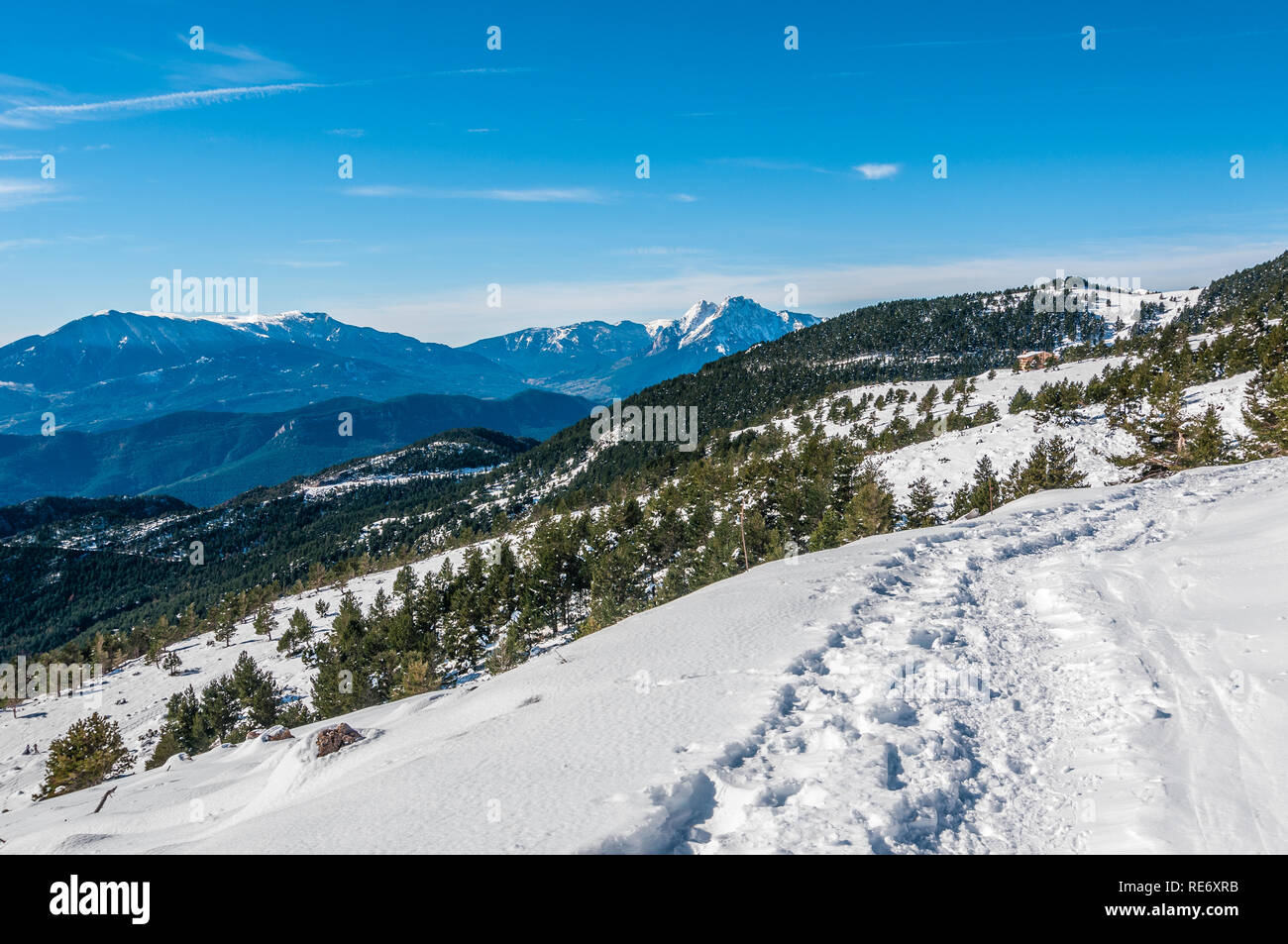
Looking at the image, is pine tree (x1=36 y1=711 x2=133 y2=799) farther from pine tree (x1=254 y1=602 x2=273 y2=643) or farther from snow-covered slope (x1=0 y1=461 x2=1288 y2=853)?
pine tree (x1=254 y1=602 x2=273 y2=643)

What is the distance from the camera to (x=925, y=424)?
12000 cm

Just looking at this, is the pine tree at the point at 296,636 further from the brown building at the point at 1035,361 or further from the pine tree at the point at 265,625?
the brown building at the point at 1035,361

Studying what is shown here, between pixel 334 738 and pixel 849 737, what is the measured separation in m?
12.3

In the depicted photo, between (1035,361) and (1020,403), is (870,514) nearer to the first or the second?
(1020,403)

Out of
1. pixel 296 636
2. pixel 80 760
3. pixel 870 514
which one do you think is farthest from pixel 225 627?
pixel 870 514

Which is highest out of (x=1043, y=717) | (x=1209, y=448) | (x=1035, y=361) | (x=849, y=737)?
(x=1035, y=361)

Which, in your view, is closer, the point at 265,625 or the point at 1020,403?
the point at 265,625

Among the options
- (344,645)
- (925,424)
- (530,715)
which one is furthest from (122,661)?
(925,424)

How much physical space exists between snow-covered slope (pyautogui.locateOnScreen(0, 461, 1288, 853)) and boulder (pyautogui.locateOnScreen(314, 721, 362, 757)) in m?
0.44

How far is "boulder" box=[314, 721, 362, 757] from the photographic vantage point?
568 inches

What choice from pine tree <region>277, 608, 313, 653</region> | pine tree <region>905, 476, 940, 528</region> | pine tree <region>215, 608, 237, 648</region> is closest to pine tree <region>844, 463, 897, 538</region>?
pine tree <region>905, 476, 940, 528</region>

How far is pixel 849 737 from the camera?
32.1 feet

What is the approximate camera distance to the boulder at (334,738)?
568 inches
